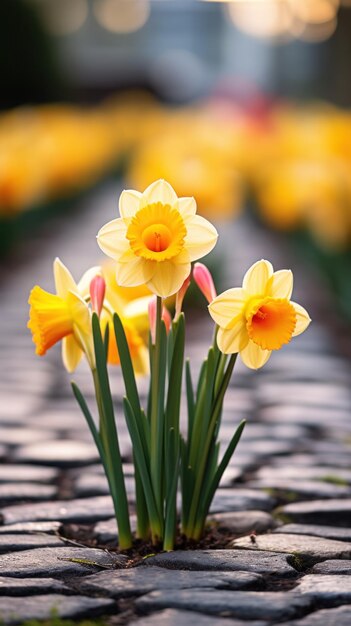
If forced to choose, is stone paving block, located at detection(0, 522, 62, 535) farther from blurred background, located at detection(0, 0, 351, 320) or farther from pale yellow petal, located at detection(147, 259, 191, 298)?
blurred background, located at detection(0, 0, 351, 320)

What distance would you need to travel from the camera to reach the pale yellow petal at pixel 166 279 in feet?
7.32

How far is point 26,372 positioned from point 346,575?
2828mm

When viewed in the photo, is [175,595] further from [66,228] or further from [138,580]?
[66,228]

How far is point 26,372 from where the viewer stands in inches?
192

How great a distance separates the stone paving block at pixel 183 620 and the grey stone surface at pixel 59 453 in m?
1.44

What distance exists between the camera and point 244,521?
276 cm

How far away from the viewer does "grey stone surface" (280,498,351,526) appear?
284 cm

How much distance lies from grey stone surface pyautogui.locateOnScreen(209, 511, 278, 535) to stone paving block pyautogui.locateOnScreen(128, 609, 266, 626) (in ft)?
2.34

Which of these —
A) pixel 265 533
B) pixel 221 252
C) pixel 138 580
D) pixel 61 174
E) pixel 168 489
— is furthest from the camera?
pixel 61 174

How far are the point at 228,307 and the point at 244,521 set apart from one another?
2.45 feet

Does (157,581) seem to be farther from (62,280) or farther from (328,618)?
(62,280)

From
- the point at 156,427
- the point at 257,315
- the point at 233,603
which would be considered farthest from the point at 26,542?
the point at 257,315

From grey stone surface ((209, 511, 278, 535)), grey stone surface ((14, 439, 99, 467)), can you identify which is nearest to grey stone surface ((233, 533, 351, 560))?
grey stone surface ((209, 511, 278, 535))

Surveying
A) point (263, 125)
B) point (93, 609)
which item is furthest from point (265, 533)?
point (263, 125)
